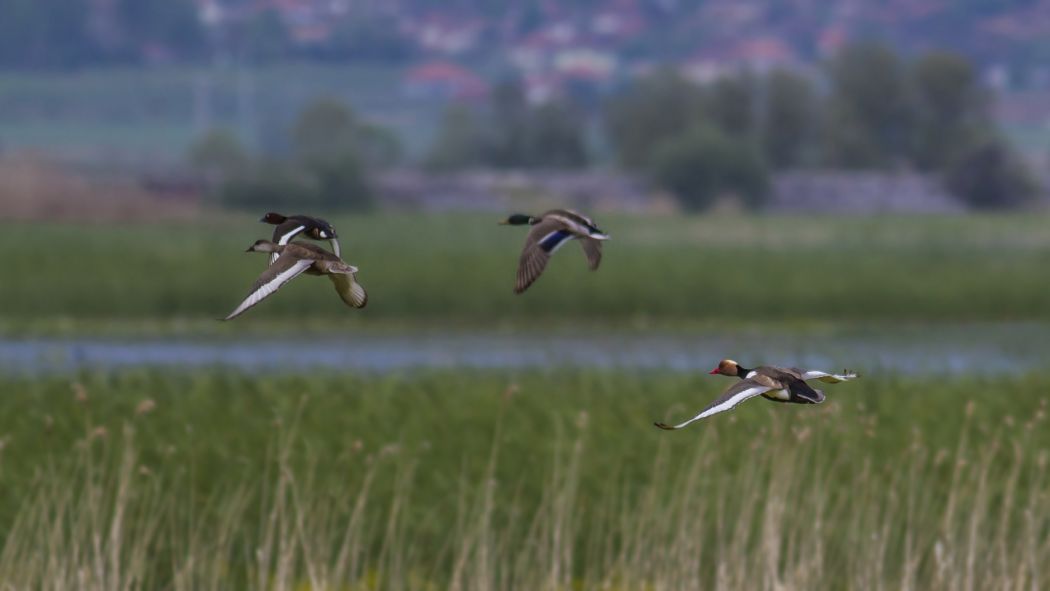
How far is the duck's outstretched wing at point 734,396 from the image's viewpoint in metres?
6.36

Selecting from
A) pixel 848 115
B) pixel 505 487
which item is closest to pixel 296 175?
pixel 848 115

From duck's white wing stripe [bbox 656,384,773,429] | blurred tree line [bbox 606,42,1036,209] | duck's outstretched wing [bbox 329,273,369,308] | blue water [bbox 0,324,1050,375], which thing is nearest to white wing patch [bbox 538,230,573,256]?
duck's outstretched wing [bbox 329,273,369,308]

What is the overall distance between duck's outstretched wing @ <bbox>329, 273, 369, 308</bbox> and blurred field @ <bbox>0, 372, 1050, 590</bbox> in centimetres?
571

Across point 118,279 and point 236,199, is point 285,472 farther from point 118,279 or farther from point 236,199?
point 236,199

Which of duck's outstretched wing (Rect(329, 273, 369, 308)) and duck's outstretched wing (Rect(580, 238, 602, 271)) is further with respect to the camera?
duck's outstretched wing (Rect(580, 238, 602, 271))

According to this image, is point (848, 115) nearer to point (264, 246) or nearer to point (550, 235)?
point (550, 235)

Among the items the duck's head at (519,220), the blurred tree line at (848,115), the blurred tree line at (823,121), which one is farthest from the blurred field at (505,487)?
the blurred tree line at (848,115)

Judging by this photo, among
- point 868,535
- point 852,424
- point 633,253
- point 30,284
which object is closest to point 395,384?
point 852,424

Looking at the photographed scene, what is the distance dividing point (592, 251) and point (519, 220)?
0.86 ft

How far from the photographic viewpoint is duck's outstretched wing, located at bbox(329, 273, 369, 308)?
6.43m

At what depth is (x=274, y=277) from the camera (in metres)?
6.49

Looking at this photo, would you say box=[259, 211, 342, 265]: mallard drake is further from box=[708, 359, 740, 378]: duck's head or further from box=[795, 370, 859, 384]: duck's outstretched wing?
box=[795, 370, 859, 384]: duck's outstretched wing

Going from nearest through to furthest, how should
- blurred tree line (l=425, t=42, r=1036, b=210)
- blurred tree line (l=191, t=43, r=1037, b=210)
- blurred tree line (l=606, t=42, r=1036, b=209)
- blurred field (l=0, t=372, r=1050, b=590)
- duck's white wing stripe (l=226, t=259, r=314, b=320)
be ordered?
1. duck's white wing stripe (l=226, t=259, r=314, b=320)
2. blurred field (l=0, t=372, r=1050, b=590)
3. blurred tree line (l=191, t=43, r=1037, b=210)
4. blurred tree line (l=425, t=42, r=1036, b=210)
5. blurred tree line (l=606, t=42, r=1036, b=209)

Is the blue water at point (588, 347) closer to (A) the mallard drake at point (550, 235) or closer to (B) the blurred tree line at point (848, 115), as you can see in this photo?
(A) the mallard drake at point (550, 235)
